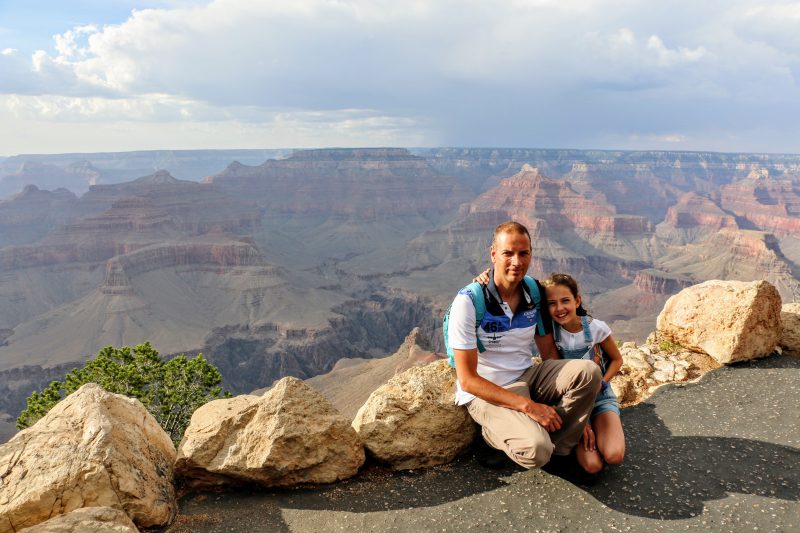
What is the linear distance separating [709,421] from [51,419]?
11.1 metres

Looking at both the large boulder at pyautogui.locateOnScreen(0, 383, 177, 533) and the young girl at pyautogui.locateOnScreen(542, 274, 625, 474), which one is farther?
the young girl at pyautogui.locateOnScreen(542, 274, 625, 474)

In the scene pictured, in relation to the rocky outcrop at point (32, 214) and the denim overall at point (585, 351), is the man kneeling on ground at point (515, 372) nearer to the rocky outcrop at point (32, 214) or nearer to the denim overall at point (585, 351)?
the denim overall at point (585, 351)

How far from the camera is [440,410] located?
27.1ft

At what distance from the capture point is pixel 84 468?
250 inches

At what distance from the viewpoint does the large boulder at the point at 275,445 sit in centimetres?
751

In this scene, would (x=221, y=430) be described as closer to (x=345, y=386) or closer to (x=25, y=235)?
(x=345, y=386)

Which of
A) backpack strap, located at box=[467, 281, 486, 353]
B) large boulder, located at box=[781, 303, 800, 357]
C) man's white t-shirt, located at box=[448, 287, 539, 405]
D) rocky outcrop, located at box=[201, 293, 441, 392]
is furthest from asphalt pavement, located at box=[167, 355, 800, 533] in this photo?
rocky outcrop, located at box=[201, 293, 441, 392]

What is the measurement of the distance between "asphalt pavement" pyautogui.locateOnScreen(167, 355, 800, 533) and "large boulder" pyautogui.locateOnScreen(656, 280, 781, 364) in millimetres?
2476

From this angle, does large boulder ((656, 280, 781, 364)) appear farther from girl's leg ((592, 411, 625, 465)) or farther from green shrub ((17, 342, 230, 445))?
green shrub ((17, 342, 230, 445))

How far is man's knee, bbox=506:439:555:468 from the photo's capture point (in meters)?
6.63

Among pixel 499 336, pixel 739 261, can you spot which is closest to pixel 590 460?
pixel 499 336

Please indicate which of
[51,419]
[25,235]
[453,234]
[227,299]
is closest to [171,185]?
[25,235]

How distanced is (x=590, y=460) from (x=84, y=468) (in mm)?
6936

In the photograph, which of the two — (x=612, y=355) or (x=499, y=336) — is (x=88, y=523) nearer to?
(x=499, y=336)
